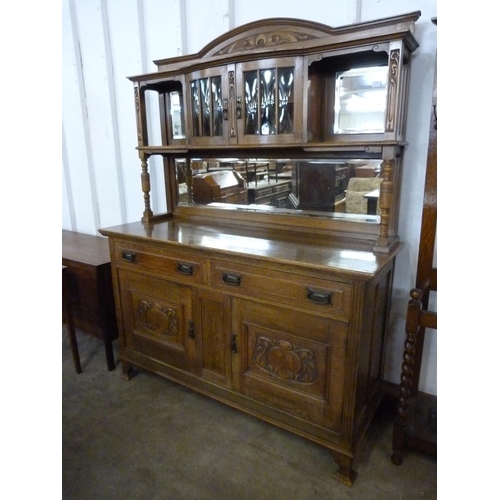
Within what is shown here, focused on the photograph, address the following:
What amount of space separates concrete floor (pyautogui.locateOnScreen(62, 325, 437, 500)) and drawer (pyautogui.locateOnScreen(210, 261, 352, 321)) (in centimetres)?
77

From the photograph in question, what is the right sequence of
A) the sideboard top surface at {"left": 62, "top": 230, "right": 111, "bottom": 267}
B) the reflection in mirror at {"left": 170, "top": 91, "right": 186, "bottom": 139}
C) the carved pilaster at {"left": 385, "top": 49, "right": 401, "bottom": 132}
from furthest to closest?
the sideboard top surface at {"left": 62, "top": 230, "right": 111, "bottom": 267} < the reflection in mirror at {"left": 170, "top": 91, "right": 186, "bottom": 139} < the carved pilaster at {"left": 385, "top": 49, "right": 401, "bottom": 132}

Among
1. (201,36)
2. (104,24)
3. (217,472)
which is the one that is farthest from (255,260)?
(104,24)

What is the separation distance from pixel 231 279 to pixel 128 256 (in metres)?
0.69

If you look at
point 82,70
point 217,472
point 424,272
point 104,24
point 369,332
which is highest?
point 104,24

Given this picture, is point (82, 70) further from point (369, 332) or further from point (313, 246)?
point (369, 332)

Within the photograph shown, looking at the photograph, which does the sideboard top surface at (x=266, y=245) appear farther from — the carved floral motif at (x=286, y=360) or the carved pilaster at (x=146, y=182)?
the carved floral motif at (x=286, y=360)

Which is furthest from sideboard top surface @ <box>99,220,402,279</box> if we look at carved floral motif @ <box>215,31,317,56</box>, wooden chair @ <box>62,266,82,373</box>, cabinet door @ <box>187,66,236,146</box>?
carved floral motif @ <box>215,31,317,56</box>

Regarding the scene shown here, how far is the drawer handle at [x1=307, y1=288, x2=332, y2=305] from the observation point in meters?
1.46

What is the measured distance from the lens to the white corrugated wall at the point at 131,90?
170cm

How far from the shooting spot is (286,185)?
200 centimetres

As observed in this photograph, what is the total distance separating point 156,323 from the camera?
210 centimetres

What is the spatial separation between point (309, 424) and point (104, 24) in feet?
9.38

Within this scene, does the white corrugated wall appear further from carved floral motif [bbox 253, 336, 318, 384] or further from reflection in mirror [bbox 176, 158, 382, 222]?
carved floral motif [bbox 253, 336, 318, 384]

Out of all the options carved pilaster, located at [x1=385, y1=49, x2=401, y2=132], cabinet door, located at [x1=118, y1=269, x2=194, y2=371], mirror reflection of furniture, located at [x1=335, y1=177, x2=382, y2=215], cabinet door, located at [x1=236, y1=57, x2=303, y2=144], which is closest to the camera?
carved pilaster, located at [x1=385, y1=49, x2=401, y2=132]
